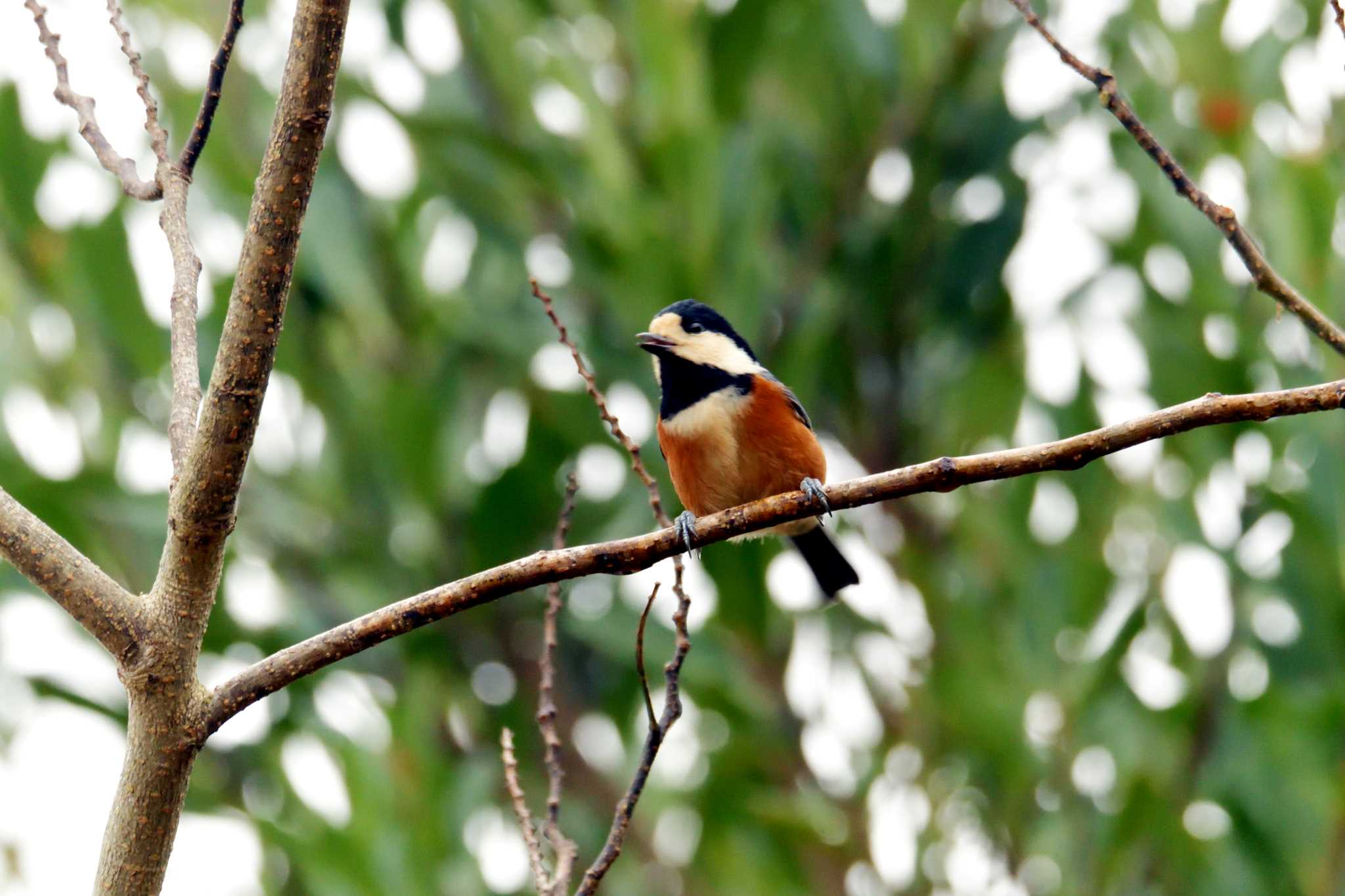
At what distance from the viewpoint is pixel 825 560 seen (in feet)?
14.0

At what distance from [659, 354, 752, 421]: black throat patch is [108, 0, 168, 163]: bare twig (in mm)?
1779

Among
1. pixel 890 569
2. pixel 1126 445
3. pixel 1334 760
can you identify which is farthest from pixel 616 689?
pixel 1126 445

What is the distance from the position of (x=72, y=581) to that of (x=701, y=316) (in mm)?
2445

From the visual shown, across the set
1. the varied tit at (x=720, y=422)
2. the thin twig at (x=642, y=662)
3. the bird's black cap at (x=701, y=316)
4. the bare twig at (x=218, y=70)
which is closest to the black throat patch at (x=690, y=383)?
the varied tit at (x=720, y=422)

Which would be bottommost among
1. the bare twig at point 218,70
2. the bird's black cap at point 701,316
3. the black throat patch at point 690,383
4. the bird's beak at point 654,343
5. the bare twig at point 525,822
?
the bare twig at point 525,822

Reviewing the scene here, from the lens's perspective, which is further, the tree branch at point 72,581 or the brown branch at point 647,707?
the brown branch at point 647,707

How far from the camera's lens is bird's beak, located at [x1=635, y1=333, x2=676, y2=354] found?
3.80m

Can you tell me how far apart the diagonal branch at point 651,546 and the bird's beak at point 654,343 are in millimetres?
1773

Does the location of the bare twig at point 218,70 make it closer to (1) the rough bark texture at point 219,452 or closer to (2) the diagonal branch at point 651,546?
(1) the rough bark texture at point 219,452

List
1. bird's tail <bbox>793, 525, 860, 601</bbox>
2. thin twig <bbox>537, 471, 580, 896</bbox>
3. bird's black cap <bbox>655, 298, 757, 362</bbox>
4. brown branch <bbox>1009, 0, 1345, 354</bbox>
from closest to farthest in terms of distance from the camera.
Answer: brown branch <bbox>1009, 0, 1345, 354</bbox>
thin twig <bbox>537, 471, 580, 896</bbox>
bird's black cap <bbox>655, 298, 757, 362</bbox>
bird's tail <bbox>793, 525, 860, 601</bbox>

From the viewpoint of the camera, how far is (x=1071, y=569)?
461 cm

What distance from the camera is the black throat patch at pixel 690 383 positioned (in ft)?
12.6

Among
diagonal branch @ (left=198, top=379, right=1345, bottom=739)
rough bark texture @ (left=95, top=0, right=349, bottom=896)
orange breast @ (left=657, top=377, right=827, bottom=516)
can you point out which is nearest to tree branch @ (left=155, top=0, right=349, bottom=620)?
rough bark texture @ (left=95, top=0, right=349, bottom=896)

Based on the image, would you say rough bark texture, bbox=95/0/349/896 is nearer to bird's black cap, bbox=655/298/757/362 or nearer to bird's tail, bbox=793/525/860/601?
bird's black cap, bbox=655/298/757/362
